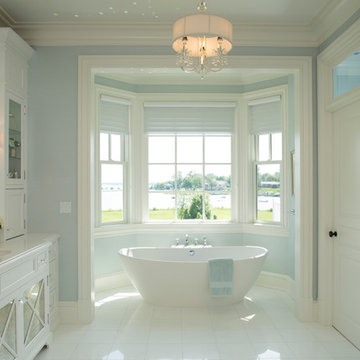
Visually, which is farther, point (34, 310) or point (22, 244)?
point (22, 244)

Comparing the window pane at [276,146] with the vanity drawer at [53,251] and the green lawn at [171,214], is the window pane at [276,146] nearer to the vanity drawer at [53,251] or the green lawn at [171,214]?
the green lawn at [171,214]

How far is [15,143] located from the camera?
3242 mm

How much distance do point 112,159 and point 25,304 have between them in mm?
2480

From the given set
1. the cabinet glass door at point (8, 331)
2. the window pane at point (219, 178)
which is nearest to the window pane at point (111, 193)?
the window pane at point (219, 178)

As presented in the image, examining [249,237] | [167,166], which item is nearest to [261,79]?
[167,166]

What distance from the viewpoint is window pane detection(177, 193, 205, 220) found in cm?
500

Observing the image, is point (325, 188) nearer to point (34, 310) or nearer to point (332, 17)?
point (332, 17)

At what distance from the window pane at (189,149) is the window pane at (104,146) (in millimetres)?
996

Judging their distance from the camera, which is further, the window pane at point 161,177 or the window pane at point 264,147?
the window pane at point 161,177

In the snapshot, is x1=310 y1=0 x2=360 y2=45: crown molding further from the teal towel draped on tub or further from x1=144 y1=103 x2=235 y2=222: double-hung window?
the teal towel draped on tub

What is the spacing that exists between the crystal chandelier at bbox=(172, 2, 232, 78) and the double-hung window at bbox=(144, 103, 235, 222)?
2522 mm

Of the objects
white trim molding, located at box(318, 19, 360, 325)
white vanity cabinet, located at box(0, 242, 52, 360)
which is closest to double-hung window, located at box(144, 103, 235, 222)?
white trim molding, located at box(318, 19, 360, 325)

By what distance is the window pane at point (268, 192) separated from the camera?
468cm

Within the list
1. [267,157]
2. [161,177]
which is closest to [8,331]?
[161,177]
